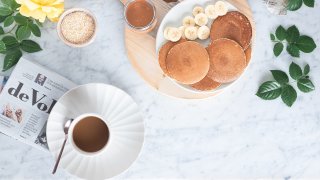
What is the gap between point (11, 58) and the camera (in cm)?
125

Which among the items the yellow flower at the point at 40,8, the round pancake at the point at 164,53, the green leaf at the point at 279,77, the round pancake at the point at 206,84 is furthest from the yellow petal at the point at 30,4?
the green leaf at the point at 279,77

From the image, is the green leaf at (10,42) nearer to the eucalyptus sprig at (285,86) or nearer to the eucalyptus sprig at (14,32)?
the eucalyptus sprig at (14,32)

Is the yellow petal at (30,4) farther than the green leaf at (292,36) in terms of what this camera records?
No

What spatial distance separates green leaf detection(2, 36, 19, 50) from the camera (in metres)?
1.25

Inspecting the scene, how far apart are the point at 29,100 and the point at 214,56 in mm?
512

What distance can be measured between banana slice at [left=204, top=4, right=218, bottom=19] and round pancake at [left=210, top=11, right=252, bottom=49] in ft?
0.04

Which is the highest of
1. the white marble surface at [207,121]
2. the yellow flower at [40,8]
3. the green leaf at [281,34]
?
the yellow flower at [40,8]

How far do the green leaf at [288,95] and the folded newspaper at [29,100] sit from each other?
1.92ft

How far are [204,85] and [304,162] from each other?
0.38 meters

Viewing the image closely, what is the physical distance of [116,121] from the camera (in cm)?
122

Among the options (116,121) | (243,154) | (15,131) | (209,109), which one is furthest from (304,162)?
(15,131)

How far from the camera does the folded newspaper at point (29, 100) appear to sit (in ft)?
4.12

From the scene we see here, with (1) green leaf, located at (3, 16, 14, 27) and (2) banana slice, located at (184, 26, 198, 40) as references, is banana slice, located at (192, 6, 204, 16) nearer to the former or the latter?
(2) banana slice, located at (184, 26, 198, 40)

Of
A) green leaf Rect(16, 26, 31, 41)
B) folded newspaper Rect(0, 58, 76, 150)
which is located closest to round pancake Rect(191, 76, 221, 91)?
folded newspaper Rect(0, 58, 76, 150)
